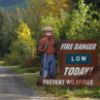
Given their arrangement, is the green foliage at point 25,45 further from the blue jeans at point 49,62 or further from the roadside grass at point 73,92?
the roadside grass at point 73,92

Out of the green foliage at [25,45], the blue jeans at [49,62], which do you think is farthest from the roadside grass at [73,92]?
the green foliage at [25,45]

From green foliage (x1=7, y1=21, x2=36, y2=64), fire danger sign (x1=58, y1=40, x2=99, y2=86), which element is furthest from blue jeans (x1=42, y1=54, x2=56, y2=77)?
green foliage (x1=7, y1=21, x2=36, y2=64)

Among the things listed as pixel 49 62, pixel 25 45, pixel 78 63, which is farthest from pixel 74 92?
pixel 25 45

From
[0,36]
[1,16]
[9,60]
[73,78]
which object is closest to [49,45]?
[73,78]

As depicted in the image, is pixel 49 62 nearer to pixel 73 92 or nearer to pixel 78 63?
pixel 78 63

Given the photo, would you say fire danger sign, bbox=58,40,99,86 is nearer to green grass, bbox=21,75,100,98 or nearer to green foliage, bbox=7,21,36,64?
green grass, bbox=21,75,100,98

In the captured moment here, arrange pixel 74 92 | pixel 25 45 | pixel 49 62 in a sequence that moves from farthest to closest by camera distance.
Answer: pixel 25 45
pixel 49 62
pixel 74 92

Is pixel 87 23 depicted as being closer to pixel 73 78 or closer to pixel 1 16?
pixel 73 78

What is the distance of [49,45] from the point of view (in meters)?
20.2

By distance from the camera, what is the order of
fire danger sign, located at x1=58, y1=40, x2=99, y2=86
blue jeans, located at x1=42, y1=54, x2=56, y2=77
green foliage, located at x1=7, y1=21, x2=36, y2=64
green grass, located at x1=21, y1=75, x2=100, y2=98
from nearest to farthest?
green grass, located at x1=21, y1=75, x2=100, y2=98, fire danger sign, located at x1=58, y1=40, x2=99, y2=86, blue jeans, located at x1=42, y1=54, x2=56, y2=77, green foliage, located at x1=7, y1=21, x2=36, y2=64

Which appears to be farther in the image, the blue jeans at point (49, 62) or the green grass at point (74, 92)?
the blue jeans at point (49, 62)

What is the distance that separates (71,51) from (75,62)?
42 cm

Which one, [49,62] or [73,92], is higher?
[49,62]

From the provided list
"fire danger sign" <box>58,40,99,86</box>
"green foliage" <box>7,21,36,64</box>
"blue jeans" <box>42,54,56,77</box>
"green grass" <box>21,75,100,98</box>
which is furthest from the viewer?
"green foliage" <box>7,21,36,64</box>
